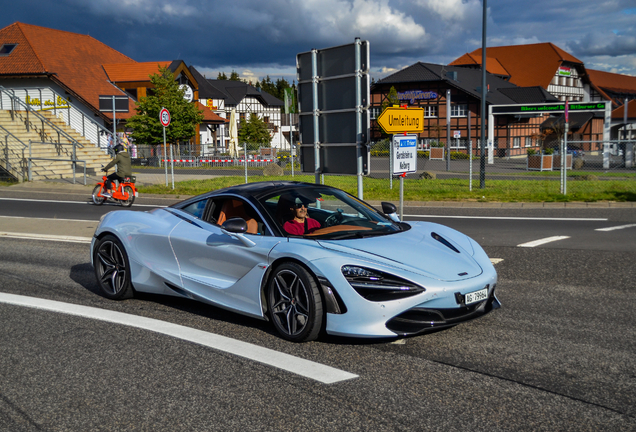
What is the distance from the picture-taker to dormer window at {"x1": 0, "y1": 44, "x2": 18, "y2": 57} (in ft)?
149

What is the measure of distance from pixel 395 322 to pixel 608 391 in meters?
1.46

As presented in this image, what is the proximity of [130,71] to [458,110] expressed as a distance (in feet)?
108

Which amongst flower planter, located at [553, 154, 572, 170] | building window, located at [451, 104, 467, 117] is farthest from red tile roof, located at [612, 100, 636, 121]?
flower planter, located at [553, 154, 572, 170]

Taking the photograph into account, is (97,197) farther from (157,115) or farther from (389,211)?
(157,115)

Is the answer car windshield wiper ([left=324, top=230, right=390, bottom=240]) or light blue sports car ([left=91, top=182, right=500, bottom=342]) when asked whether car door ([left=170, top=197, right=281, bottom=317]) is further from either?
car windshield wiper ([left=324, top=230, right=390, bottom=240])

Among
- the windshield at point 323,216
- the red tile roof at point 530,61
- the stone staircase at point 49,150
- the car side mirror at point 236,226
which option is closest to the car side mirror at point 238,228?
the car side mirror at point 236,226

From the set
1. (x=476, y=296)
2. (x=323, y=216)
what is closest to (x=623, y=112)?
(x=323, y=216)

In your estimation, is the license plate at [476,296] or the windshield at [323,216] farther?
the windshield at [323,216]

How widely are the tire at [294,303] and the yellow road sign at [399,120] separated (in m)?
6.11

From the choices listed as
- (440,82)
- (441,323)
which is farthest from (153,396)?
(440,82)

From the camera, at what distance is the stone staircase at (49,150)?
85.3ft

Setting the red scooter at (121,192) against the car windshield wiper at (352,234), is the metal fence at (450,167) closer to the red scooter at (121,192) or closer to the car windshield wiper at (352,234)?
the red scooter at (121,192)

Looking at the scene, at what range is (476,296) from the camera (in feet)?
15.9

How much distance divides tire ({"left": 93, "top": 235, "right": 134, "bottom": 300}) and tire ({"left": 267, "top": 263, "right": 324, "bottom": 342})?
2034 mm
